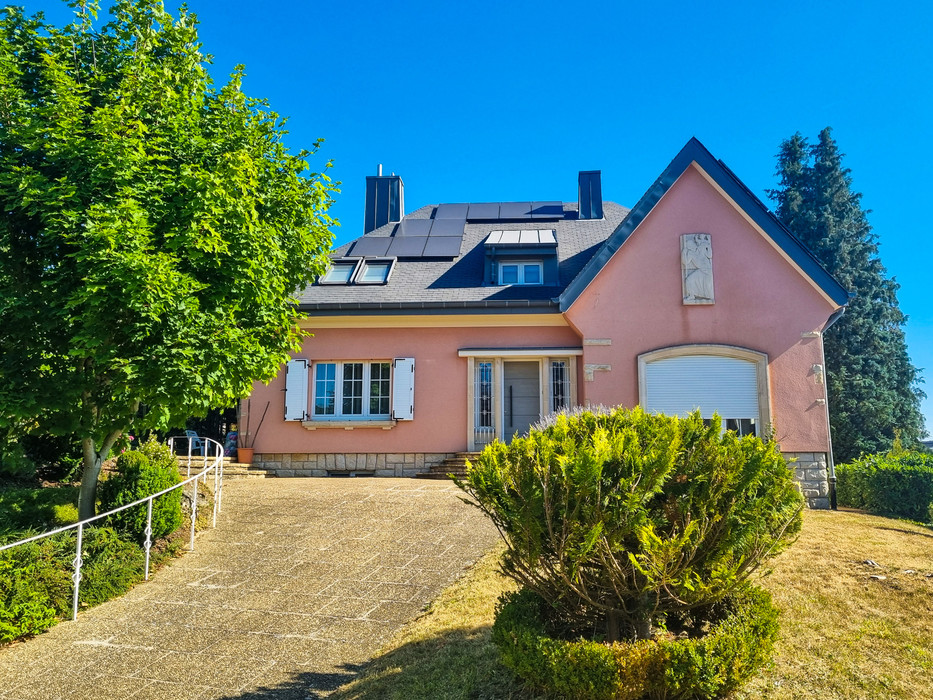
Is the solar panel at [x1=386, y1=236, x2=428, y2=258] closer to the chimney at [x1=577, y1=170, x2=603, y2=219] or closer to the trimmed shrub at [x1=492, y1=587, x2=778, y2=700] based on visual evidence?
the chimney at [x1=577, y1=170, x2=603, y2=219]

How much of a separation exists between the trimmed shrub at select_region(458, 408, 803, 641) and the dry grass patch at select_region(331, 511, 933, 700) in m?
0.65

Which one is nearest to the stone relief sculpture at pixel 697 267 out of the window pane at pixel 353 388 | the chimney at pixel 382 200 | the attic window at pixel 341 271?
the window pane at pixel 353 388

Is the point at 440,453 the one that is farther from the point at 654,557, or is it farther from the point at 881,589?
the point at 654,557

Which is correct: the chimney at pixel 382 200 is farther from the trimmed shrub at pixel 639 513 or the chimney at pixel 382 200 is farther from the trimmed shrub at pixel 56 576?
the trimmed shrub at pixel 639 513

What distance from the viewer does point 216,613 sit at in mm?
6410

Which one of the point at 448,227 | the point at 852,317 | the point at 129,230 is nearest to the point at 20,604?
the point at 129,230

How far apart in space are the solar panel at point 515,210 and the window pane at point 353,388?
665cm

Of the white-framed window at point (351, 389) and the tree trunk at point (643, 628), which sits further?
the white-framed window at point (351, 389)

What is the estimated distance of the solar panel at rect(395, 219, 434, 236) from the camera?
17.8 m

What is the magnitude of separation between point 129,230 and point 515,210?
14022mm

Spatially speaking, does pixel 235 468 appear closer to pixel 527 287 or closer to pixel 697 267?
pixel 527 287

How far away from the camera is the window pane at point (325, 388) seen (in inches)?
579

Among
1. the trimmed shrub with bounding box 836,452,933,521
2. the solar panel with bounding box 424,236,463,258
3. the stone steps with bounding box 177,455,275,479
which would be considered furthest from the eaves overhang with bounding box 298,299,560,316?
the trimmed shrub with bounding box 836,452,933,521

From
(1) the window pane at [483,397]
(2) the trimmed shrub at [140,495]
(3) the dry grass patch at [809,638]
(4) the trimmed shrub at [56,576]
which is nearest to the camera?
(3) the dry grass patch at [809,638]
